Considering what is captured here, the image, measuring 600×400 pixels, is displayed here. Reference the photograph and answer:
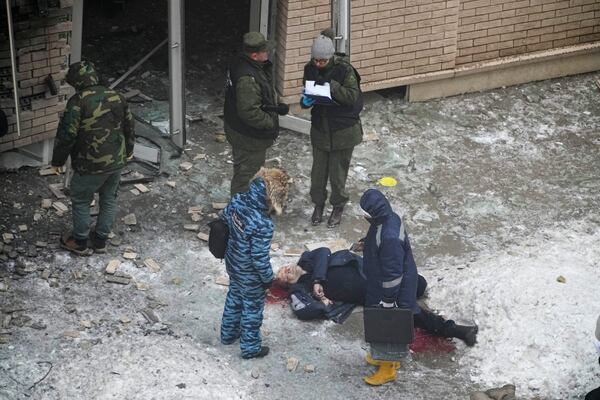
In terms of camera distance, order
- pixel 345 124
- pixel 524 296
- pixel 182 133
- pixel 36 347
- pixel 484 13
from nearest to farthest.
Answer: pixel 36 347
pixel 524 296
pixel 345 124
pixel 182 133
pixel 484 13

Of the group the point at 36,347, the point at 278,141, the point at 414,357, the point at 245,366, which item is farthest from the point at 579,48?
the point at 36,347

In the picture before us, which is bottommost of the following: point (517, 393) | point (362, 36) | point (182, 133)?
point (517, 393)

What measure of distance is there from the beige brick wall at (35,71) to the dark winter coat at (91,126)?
133 centimetres

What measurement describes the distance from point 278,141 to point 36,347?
14.4ft

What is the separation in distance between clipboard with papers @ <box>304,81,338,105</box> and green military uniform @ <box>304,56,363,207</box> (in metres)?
0.05

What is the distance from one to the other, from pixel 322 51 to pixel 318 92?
1.25 ft

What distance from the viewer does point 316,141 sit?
35.7 feet

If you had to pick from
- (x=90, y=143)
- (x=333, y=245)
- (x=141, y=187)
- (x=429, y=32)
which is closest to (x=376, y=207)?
(x=333, y=245)

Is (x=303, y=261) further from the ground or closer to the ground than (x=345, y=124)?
closer to the ground

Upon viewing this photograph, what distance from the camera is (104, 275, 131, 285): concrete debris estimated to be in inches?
392

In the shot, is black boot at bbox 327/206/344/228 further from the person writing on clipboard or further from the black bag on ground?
the black bag on ground

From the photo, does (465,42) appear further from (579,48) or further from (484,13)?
(579,48)

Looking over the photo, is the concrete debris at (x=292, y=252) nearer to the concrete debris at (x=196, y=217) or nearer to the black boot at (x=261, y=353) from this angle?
the concrete debris at (x=196, y=217)

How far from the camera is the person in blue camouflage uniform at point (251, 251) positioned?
8.52 metres
